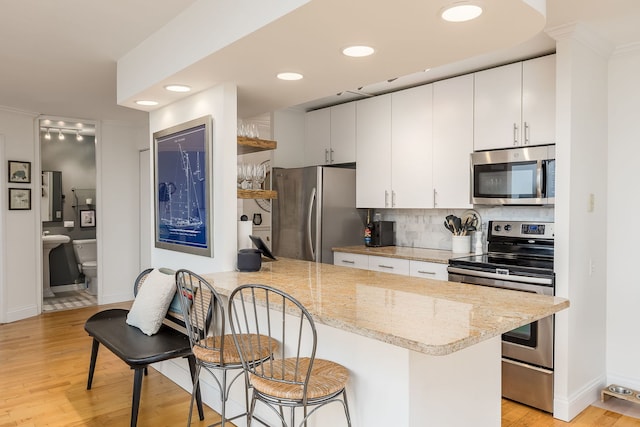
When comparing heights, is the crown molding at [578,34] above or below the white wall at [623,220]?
above

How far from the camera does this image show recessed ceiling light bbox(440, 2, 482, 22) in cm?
161

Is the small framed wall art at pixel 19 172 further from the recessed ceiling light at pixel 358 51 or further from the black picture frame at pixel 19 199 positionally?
the recessed ceiling light at pixel 358 51

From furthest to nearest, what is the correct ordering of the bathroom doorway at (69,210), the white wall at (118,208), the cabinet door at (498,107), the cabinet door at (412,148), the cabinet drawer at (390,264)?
the bathroom doorway at (69,210) < the white wall at (118,208) < the cabinet door at (412,148) < the cabinet drawer at (390,264) < the cabinet door at (498,107)

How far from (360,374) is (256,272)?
3.46 ft

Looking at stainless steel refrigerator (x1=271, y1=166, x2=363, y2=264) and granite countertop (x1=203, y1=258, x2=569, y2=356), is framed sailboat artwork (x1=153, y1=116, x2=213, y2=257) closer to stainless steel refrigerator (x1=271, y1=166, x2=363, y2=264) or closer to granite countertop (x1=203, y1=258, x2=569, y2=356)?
granite countertop (x1=203, y1=258, x2=569, y2=356)

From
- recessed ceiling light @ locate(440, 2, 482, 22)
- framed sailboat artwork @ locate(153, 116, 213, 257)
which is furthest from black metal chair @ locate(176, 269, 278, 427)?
recessed ceiling light @ locate(440, 2, 482, 22)

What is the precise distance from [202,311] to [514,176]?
2.40 m

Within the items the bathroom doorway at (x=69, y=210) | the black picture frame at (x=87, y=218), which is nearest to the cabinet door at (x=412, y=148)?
the bathroom doorway at (x=69, y=210)

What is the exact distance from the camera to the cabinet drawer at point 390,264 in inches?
150

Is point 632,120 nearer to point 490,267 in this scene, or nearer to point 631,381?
point 490,267

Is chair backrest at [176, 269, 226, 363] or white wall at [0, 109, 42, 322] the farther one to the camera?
white wall at [0, 109, 42, 322]

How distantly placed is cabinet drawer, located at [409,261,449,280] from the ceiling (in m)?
1.52

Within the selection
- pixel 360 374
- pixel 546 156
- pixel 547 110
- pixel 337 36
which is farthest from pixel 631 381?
pixel 337 36

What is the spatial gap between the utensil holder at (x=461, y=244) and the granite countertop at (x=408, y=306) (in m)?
1.48
